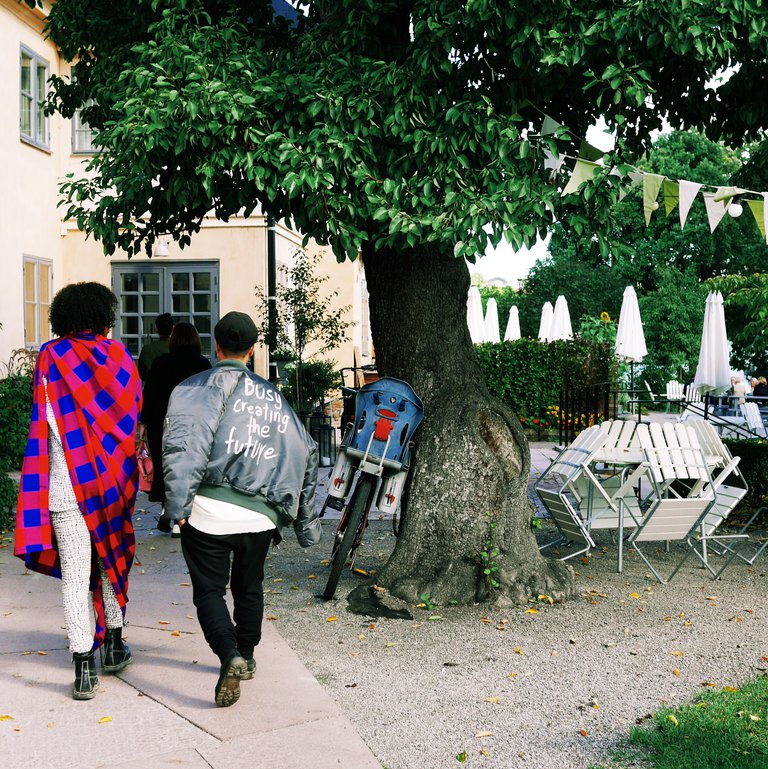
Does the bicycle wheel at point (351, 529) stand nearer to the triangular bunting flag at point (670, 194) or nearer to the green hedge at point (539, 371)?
the triangular bunting flag at point (670, 194)

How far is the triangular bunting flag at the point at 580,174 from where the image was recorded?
5.58 metres

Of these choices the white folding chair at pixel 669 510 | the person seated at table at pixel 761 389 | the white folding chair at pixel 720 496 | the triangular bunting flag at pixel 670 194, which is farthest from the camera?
the person seated at table at pixel 761 389

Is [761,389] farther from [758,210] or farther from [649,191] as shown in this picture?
[649,191]

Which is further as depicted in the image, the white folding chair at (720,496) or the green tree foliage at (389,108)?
the white folding chair at (720,496)

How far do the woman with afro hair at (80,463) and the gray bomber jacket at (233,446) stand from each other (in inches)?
14.8

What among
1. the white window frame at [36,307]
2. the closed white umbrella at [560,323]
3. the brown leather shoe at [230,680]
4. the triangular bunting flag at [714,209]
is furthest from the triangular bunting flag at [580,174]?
the closed white umbrella at [560,323]

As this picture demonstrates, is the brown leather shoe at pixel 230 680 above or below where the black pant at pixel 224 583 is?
below

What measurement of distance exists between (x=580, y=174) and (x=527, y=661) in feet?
9.05

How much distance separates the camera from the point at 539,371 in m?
17.1

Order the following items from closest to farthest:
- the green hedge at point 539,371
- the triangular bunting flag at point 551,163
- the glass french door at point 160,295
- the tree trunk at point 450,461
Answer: the triangular bunting flag at point 551,163 → the tree trunk at point 450,461 → the glass french door at point 160,295 → the green hedge at point 539,371

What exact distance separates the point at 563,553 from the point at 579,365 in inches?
378

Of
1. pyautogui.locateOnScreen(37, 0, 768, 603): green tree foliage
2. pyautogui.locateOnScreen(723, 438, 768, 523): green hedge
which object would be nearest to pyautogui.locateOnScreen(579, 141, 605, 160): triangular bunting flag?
pyautogui.locateOnScreen(37, 0, 768, 603): green tree foliage

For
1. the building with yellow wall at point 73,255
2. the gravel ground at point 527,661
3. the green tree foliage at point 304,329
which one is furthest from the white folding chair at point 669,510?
the building with yellow wall at point 73,255

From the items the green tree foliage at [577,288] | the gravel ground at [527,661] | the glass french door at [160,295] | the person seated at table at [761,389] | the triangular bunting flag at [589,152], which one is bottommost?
the gravel ground at [527,661]
